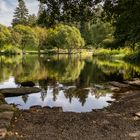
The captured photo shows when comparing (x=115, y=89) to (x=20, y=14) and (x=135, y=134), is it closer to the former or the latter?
(x=135, y=134)

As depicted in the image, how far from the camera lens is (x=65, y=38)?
102 m

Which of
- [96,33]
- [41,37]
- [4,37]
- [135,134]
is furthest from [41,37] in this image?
[135,134]

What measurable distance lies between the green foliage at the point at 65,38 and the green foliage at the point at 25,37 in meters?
5.71

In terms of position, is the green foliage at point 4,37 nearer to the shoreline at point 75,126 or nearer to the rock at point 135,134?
the shoreline at point 75,126

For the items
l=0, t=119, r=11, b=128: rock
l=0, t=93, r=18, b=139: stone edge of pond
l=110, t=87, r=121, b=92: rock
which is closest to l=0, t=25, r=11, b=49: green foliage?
l=110, t=87, r=121, b=92: rock

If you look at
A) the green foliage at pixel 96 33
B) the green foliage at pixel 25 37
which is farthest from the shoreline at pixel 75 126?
the green foliage at pixel 25 37

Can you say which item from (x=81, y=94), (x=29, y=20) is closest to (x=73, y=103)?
(x=81, y=94)

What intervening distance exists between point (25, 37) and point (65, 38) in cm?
1314

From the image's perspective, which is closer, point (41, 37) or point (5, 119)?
point (5, 119)

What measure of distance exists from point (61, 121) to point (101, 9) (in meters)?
7.05

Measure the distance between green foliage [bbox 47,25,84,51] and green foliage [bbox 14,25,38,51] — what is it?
5709 millimetres

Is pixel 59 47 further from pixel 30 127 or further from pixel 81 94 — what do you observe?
pixel 30 127

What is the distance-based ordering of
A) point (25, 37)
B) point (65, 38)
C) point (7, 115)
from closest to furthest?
point (7, 115) < point (65, 38) < point (25, 37)

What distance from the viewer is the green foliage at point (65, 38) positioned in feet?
336
